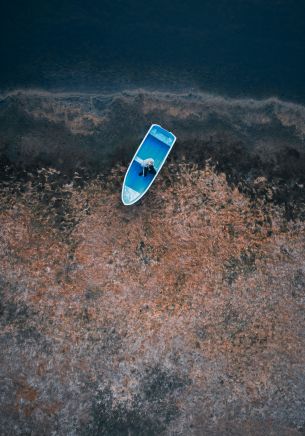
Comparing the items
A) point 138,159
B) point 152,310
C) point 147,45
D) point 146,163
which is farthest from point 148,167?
point 147,45

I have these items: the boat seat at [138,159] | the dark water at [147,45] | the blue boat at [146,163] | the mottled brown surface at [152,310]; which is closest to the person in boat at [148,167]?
the blue boat at [146,163]

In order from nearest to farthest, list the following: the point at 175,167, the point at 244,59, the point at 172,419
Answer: the point at 172,419
the point at 175,167
the point at 244,59

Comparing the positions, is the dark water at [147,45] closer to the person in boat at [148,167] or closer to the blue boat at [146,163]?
the blue boat at [146,163]

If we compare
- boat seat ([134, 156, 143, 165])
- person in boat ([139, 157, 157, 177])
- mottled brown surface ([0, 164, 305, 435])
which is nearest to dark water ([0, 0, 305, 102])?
boat seat ([134, 156, 143, 165])

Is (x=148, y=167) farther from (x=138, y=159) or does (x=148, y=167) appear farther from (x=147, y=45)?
(x=147, y=45)

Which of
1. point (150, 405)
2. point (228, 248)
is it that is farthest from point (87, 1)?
point (150, 405)

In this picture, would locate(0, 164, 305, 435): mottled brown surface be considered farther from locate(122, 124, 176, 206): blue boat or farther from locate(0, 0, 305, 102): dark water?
locate(0, 0, 305, 102): dark water

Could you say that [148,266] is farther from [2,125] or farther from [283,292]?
[2,125]

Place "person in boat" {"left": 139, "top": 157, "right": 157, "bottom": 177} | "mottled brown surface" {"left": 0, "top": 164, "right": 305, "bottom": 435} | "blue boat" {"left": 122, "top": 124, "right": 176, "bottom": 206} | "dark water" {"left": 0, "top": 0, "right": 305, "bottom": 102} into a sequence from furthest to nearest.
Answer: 1. "dark water" {"left": 0, "top": 0, "right": 305, "bottom": 102}
2. "blue boat" {"left": 122, "top": 124, "right": 176, "bottom": 206}
3. "person in boat" {"left": 139, "top": 157, "right": 157, "bottom": 177}
4. "mottled brown surface" {"left": 0, "top": 164, "right": 305, "bottom": 435}
